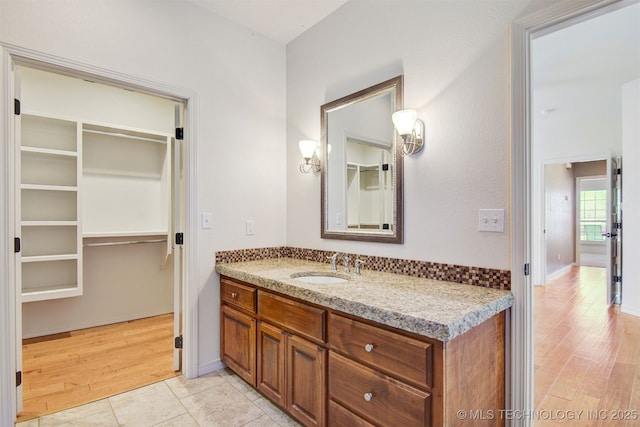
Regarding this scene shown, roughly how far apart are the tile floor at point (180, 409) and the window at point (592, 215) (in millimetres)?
9301

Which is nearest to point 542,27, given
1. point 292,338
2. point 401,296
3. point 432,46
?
point 432,46

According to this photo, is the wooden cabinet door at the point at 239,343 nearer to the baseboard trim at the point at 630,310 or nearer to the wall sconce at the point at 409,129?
the wall sconce at the point at 409,129

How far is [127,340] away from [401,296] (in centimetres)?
291

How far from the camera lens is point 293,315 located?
1.78m

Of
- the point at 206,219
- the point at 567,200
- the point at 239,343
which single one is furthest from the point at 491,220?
the point at 567,200

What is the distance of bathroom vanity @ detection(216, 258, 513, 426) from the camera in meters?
1.19

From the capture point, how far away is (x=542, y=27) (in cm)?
149

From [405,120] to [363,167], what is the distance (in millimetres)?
509

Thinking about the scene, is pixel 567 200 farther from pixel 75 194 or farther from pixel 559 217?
pixel 75 194

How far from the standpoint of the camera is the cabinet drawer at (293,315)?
5.34 ft

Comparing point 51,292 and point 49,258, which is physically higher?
point 49,258

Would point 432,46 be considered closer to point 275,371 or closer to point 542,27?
point 542,27

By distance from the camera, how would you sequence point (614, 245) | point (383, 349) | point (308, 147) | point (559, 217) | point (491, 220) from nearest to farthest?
point (383, 349)
point (491, 220)
point (308, 147)
point (614, 245)
point (559, 217)

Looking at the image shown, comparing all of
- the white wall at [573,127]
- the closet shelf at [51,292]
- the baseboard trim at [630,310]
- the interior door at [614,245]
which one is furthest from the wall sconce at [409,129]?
the interior door at [614,245]
